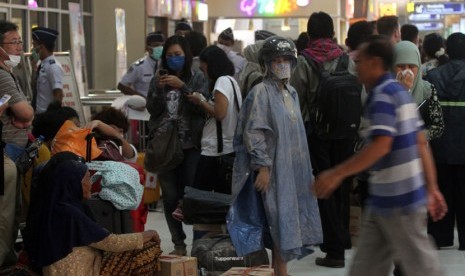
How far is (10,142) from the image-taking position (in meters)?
7.69

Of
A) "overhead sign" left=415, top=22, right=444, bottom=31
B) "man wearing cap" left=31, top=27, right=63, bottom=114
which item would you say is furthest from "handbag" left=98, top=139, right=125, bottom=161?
"overhead sign" left=415, top=22, right=444, bottom=31

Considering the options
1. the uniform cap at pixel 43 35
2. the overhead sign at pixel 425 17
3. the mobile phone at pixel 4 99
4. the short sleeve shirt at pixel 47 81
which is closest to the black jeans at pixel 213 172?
the mobile phone at pixel 4 99

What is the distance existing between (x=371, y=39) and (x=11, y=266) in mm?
3157

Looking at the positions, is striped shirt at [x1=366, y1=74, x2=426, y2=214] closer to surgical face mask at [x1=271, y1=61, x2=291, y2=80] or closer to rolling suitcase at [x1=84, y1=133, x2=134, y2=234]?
surgical face mask at [x1=271, y1=61, x2=291, y2=80]

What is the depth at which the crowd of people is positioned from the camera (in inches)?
217

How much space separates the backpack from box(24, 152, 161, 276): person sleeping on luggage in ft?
6.94

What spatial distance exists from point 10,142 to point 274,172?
197 centimetres

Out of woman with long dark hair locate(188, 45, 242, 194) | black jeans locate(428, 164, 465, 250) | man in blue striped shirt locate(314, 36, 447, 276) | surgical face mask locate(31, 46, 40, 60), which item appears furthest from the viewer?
surgical face mask locate(31, 46, 40, 60)

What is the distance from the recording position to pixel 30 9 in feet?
51.2

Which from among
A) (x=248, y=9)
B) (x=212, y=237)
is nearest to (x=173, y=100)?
(x=212, y=237)

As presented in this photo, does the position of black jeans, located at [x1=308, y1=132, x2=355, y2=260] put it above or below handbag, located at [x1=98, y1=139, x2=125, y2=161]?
below

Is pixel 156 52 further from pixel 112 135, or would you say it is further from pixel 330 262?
pixel 330 262

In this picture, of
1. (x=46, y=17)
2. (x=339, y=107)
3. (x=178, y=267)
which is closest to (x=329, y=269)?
(x=339, y=107)

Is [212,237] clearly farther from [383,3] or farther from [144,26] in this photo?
[383,3]
